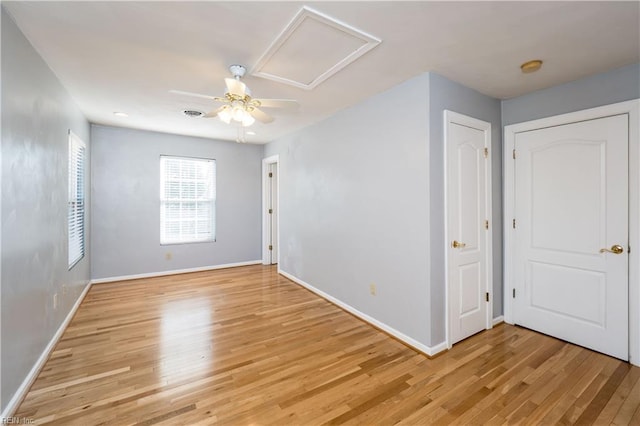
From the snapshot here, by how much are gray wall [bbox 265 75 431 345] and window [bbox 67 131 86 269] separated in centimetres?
284

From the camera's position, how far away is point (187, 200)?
Answer: 529 cm

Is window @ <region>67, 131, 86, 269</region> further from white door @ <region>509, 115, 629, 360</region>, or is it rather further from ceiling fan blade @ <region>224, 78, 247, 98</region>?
white door @ <region>509, 115, 629, 360</region>

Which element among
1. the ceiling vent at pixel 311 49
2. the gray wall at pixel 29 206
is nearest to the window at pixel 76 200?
the gray wall at pixel 29 206

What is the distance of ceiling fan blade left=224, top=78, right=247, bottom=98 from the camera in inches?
81.0

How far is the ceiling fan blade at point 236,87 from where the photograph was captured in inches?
81.0

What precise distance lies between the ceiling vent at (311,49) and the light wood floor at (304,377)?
2.47 m

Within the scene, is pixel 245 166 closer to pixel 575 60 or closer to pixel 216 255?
pixel 216 255

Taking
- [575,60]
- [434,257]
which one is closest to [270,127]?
[434,257]

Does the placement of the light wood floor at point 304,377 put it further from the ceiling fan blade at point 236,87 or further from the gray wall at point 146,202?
the ceiling fan blade at point 236,87

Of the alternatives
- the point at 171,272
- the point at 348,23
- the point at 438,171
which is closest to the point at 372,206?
the point at 438,171

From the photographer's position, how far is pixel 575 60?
226cm

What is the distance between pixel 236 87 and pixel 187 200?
3.76 metres

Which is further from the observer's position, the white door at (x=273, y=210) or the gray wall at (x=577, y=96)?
the white door at (x=273, y=210)

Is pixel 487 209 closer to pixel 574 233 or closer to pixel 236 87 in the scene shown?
pixel 574 233
